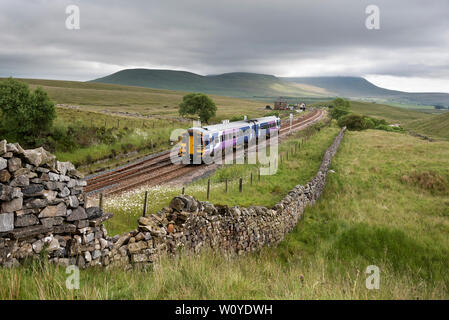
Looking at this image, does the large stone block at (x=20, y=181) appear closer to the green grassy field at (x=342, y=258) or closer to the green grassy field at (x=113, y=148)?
the green grassy field at (x=342, y=258)

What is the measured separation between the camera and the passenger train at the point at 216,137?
24578 mm

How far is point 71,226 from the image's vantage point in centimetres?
611

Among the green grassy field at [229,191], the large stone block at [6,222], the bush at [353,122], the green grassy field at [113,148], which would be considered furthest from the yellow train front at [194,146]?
the bush at [353,122]

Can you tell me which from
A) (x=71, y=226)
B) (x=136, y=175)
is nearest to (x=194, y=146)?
(x=136, y=175)

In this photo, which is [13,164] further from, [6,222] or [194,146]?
[194,146]

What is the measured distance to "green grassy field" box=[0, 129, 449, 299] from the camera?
4.60 m

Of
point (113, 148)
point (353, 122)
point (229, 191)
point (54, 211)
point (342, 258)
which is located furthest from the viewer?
point (353, 122)

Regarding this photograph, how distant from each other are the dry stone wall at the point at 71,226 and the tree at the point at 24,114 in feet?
85.2

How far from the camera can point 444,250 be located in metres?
12.4

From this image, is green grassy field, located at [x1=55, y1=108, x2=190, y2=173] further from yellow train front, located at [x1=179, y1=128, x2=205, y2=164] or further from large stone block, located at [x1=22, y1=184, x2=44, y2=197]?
large stone block, located at [x1=22, y1=184, x2=44, y2=197]

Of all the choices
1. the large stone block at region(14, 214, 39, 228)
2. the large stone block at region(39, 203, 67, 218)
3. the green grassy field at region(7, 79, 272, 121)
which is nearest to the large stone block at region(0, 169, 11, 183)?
the large stone block at region(14, 214, 39, 228)

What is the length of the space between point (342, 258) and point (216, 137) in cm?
1707

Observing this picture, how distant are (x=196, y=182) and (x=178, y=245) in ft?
38.4
